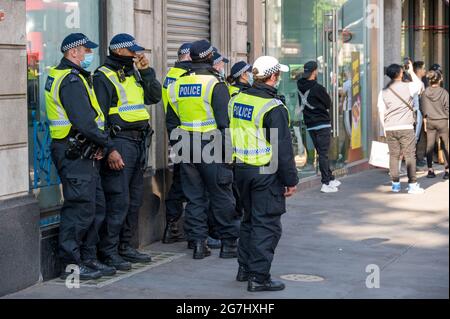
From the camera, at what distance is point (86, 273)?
831 centimetres

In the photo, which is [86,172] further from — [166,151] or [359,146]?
[359,146]

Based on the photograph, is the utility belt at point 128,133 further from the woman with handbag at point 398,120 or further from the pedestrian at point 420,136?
the pedestrian at point 420,136

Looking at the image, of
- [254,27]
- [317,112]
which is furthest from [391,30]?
[254,27]

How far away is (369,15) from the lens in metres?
18.4

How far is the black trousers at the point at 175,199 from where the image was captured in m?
10.1

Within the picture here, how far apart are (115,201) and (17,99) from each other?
1.39m

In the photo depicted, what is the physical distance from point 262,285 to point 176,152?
205 centimetres

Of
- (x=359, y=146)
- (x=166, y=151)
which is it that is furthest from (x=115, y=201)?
(x=359, y=146)

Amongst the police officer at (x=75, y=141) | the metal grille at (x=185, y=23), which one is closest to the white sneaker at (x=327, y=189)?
the metal grille at (x=185, y=23)

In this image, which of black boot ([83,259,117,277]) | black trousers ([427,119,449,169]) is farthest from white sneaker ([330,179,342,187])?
black boot ([83,259,117,277])

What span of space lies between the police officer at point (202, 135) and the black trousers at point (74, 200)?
1393 mm

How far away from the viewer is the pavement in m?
7.95

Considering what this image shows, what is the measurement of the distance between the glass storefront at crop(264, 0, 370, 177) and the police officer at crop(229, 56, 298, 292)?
6024mm

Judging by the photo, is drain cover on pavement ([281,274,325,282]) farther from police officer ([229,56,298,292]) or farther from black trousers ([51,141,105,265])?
black trousers ([51,141,105,265])
